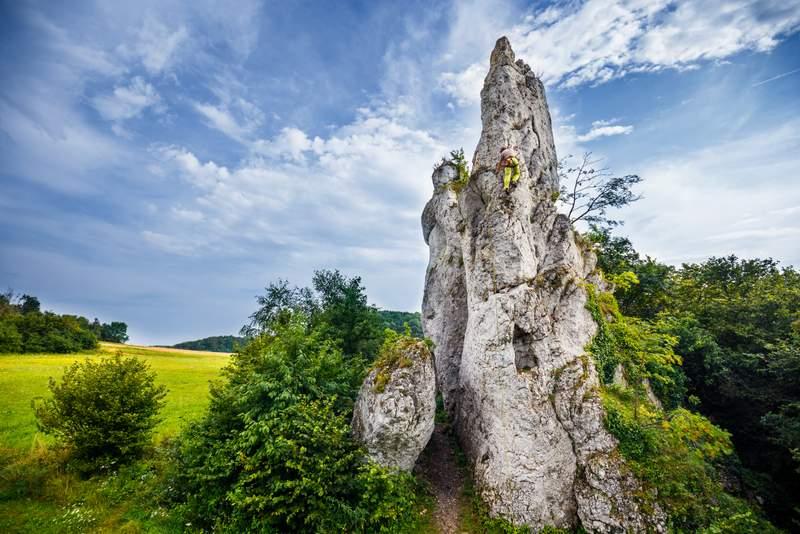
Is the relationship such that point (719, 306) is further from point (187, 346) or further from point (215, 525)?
Result: point (187, 346)

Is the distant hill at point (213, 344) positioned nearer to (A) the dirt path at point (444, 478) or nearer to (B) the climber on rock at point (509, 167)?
(A) the dirt path at point (444, 478)

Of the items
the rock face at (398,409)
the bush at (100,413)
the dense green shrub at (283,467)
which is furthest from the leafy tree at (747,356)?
the bush at (100,413)

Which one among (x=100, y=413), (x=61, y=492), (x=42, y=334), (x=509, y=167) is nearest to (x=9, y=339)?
(x=42, y=334)

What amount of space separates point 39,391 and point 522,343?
124ft

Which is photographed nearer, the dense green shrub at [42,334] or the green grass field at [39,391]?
the green grass field at [39,391]

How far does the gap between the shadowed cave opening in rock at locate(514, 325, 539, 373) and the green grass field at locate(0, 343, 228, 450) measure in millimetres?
15360

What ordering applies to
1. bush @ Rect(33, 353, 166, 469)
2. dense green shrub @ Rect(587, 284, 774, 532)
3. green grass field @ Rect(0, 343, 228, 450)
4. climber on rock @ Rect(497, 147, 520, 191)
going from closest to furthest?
dense green shrub @ Rect(587, 284, 774, 532) < bush @ Rect(33, 353, 166, 469) < climber on rock @ Rect(497, 147, 520, 191) < green grass field @ Rect(0, 343, 228, 450)

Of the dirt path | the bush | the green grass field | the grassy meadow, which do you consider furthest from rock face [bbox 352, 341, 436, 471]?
the bush

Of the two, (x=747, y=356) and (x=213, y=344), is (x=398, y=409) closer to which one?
(x=747, y=356)

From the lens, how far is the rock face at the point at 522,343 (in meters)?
11.6

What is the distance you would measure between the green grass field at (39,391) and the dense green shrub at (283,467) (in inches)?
140

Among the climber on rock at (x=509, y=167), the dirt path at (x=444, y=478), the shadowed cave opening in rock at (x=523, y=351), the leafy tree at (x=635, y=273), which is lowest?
the dirt path at (x=444, y=478)

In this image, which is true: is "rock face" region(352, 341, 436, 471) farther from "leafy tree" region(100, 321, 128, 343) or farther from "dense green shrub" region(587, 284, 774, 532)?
"leafy tree" region(100, 321, 128, 343)

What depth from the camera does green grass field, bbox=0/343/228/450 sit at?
59.4ft
